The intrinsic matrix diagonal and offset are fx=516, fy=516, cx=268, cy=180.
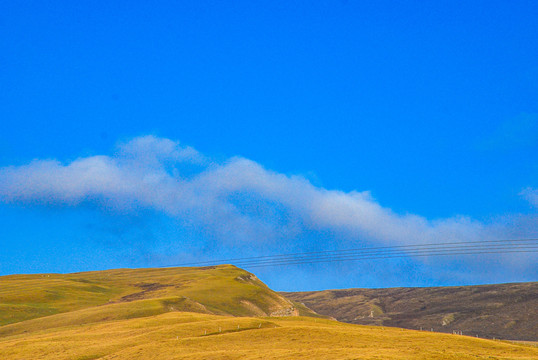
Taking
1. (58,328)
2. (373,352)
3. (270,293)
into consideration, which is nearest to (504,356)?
(373,352)

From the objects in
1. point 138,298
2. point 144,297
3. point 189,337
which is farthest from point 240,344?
point 138,298

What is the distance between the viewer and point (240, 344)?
72.6m

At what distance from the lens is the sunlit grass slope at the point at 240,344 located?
60.1 m

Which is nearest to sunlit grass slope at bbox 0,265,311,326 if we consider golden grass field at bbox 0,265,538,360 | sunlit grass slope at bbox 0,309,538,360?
golden grass field at bbox 0,265,538,360

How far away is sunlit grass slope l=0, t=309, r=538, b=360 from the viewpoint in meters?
60.1

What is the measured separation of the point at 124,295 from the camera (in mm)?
163125

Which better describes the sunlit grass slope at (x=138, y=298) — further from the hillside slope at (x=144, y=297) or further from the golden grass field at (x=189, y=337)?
the golden grass field at (x=189, y=337)

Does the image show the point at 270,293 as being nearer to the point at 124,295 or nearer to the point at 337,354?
the point at 124,295

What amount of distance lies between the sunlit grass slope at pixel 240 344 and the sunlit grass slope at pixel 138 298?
86.1 ft

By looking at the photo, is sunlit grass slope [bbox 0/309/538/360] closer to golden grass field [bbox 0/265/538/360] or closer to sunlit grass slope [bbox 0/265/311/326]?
golden grass field [bbox 0/265/538/360]

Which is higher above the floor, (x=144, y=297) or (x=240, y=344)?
(x=144, y=297)

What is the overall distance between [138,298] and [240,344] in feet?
301

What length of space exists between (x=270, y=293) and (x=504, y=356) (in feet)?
386

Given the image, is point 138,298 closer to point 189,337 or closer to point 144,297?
point 144,297
